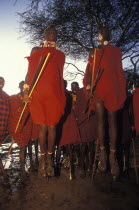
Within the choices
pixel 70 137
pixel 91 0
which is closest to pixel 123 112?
pixel 70 137

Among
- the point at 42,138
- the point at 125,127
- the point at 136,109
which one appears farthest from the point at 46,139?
the point at 125,127

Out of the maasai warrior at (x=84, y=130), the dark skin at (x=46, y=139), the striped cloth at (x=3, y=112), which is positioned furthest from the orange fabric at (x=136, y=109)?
the striped cloth at (x=3, y=112)

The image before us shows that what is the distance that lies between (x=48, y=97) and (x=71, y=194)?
1.91 metres

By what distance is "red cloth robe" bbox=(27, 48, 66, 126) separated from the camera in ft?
13.1

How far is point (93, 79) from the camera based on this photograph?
13.9 feet

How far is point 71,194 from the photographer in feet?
14.3

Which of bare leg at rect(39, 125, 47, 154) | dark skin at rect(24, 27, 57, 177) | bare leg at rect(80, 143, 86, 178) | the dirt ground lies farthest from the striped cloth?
bare leg at rect(80, 143, 86, 178)

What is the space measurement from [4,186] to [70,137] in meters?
1.93

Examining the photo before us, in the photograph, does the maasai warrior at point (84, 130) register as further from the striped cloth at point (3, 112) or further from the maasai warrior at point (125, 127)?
the striped cloth at point (3, 112)

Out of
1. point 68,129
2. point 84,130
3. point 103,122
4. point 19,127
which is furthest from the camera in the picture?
point 84,130

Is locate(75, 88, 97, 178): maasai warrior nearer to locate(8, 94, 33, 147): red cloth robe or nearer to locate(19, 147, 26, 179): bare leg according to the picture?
locate(8, 94, 33, 147): red cloth robe

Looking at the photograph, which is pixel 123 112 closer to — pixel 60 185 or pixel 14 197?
pixel 60 185

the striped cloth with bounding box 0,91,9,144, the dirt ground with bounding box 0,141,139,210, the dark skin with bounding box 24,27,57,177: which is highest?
the striped cloth with bounding box 0,91,9,144

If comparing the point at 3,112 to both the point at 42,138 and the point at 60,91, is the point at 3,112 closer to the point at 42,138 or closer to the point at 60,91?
the point at 42,138
